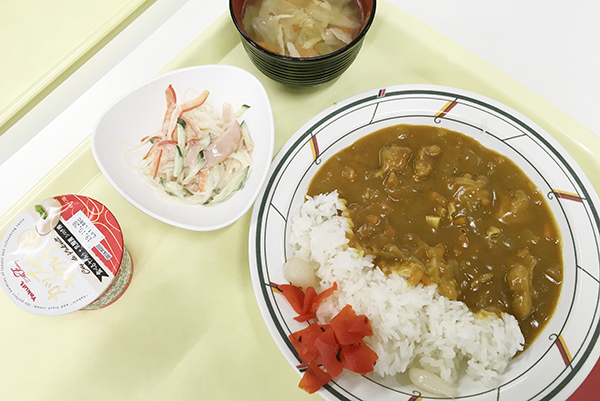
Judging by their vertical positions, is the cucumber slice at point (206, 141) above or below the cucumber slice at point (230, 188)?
above

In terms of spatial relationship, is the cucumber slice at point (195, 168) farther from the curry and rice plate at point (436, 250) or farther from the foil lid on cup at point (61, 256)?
the curry and rice plate at point (436, 250)

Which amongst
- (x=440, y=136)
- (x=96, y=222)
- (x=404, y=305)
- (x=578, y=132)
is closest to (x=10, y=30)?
(x=96, y=222)

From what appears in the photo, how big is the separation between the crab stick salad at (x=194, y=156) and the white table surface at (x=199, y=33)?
0.46 meters

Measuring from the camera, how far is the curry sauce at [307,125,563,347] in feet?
6.03

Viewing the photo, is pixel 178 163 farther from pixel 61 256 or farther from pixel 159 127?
pixel 61 256

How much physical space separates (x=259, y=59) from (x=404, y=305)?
134 cm

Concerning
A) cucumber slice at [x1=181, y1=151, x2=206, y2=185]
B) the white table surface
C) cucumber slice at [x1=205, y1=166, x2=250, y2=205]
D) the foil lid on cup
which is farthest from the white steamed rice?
the white table surface

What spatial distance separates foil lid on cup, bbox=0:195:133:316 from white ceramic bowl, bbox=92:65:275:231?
189 millimetres

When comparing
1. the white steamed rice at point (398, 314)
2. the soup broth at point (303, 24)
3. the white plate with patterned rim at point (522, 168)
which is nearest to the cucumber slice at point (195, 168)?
the white plate with patterned rim at point (522, 168)

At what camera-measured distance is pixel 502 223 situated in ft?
6.27

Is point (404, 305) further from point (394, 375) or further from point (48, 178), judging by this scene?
point (48, 178)

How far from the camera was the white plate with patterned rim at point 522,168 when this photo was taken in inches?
67.1

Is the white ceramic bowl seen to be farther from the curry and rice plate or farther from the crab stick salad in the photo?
the curry and rice plate

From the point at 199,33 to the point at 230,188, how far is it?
1.04 m
